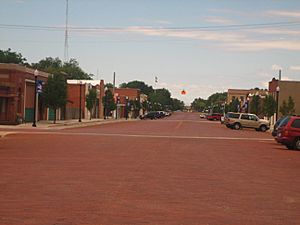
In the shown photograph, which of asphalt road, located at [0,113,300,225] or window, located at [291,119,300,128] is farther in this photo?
window, located at [291,119,300,128]

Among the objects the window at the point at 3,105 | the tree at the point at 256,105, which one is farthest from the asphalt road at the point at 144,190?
the tree at the point at 256,105

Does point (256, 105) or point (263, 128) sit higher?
point (256, 105)

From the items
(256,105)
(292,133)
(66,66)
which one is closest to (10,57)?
(66,66)

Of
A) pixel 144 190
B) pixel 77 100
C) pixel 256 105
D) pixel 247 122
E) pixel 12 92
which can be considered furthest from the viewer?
pixel 256 105

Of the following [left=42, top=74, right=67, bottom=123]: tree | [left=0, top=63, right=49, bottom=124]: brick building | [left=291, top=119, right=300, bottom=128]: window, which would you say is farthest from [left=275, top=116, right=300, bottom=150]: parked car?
[left=42, top=74, right=67, bottom=123]: tree

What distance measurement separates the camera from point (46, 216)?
9.52 m

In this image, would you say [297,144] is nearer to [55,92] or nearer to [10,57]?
[55,92]

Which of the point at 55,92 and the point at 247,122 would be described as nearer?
the point at 55,92

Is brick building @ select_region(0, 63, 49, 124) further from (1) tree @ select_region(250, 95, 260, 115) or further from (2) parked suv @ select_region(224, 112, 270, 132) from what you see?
(1) tree @ select_region(250, 95, 260, 115)

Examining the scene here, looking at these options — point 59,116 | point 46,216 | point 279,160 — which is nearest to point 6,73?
point 59,116

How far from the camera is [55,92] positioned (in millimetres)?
60344

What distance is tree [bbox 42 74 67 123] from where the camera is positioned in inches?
2377

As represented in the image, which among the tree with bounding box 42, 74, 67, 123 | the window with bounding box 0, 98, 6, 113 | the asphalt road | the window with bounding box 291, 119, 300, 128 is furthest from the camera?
the tree with bounding box 42, 74, 67, 123

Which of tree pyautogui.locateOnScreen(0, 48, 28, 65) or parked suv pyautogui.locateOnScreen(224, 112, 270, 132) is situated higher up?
tree pyautogui.locateOnScreen(0, 48, 28, 65)
